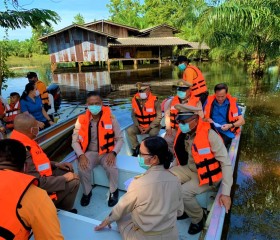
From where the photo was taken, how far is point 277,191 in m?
3.98

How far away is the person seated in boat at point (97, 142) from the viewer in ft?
11.3

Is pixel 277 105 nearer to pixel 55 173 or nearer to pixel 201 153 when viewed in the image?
pixel 201 153

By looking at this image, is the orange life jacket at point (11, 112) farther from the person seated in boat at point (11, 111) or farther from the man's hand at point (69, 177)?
the man's hand at point (69, 177)

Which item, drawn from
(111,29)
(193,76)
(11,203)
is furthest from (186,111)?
(111,29)

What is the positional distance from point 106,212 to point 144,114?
2092mm

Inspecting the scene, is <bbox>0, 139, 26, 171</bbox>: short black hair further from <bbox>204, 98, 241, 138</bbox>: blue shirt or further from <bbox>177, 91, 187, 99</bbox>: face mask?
<bbox>204, 98, 241, 138</bbox>: blue shirt

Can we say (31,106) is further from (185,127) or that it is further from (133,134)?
(185,127)

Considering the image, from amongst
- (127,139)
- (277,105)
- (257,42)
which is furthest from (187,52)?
(127,139)

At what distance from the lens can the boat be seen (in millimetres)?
2361

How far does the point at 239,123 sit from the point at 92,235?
2.93m

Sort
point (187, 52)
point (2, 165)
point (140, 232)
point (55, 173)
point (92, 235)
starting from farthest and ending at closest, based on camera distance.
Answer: point (187, 52), point (55, 173), point (92, 235), point (140, 232), point (2, 165)

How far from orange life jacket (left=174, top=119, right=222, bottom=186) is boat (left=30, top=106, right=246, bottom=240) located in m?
0.20

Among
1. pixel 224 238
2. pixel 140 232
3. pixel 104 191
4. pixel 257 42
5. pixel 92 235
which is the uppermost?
pixel 257 42

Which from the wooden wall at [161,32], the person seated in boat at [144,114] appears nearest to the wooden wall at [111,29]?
the wooden wall at [161,32]
